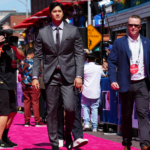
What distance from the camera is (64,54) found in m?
6.14

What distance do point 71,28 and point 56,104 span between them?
110 cm

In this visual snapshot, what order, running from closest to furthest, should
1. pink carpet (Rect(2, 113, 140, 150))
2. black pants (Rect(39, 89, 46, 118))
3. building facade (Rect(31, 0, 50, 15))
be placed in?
pink carpet (Rect(2, 113, 140, 150)) → black pants (Rect(39, 89, 46, 118)) → building facade (Rect(31, 0, 50, 15))

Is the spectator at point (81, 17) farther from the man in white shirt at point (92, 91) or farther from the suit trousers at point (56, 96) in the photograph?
the suit trousers at point (56, 96)

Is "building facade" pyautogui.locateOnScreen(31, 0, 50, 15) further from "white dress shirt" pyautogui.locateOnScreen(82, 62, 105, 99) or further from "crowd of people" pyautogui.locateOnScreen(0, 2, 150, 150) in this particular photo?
"crowd of people" pyautogui.locateOnScreen(0, 2, 150, 150)

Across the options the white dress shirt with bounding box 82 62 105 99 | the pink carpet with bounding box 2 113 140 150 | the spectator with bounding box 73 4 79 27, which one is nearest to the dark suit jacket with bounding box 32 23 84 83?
the pink carpet with bounding box 2 113 140 150

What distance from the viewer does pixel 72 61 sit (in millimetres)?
6195

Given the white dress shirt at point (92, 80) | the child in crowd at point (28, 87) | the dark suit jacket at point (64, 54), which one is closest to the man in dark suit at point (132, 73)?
the dark suit jacket at point (64, 54)

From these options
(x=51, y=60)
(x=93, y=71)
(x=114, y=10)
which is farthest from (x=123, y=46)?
(x=114, y=10)

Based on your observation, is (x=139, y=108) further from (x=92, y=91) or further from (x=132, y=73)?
(x=92, y=91)

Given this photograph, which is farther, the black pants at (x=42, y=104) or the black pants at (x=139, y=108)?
the black pants at (x=42, y=104)

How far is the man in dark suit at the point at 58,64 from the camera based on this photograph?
6102 millimetres

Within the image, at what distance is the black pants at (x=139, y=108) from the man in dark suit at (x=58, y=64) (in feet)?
2.43

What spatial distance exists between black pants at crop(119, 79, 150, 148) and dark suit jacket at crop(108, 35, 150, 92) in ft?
0.41

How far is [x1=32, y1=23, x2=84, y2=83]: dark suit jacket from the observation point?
20.0 ft
